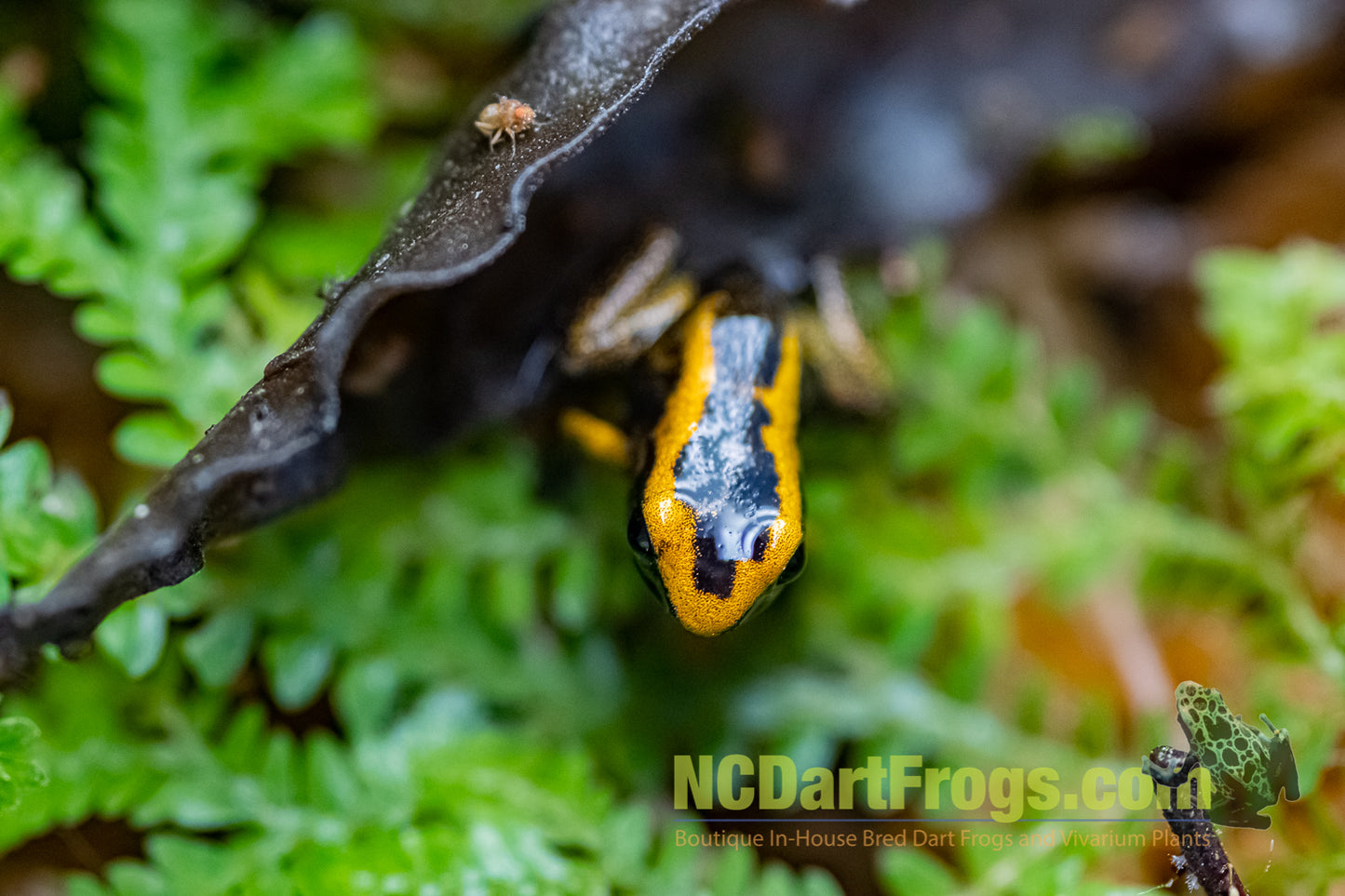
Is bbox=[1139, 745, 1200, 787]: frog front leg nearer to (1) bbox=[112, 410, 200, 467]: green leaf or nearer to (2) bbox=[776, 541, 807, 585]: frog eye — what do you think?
(2) bbox=[776, 541, 807, 585]: frog eye

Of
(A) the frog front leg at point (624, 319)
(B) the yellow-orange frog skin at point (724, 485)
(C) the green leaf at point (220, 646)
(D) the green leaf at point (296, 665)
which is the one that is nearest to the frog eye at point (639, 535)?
(B) the yellow-orange frog skin at point (724, 485)

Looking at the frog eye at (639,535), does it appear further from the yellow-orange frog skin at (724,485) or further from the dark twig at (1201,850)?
the dark twig at (1201,850)

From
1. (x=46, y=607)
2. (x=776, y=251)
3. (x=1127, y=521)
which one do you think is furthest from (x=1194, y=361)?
(x=46, y=607)

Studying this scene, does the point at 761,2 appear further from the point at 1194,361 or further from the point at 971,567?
the point at 1194,361

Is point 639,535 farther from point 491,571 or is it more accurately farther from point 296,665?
point 296,665

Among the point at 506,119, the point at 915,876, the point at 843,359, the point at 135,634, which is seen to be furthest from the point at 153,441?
the point at 915,876

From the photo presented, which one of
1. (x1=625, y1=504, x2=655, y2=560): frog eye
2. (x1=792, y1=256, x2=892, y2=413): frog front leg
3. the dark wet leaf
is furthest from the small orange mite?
(x1=792, y1=256, x2=892, y2=413): frog front leg
